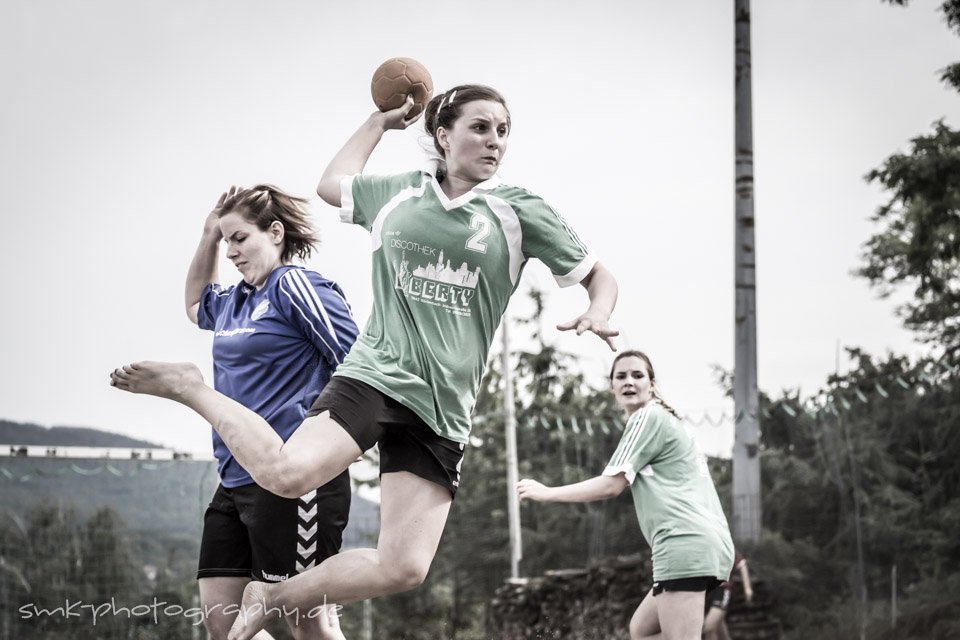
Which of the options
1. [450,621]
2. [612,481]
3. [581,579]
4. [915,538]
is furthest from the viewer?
[450,621]

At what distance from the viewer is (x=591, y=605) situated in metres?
12.9

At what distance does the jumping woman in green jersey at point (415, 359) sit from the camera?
10.5ft

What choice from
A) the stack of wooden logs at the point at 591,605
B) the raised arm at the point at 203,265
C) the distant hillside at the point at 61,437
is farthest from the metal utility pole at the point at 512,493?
the raised arm at the point at 203,265

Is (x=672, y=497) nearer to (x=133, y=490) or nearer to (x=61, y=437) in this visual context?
(x=133, y=490)

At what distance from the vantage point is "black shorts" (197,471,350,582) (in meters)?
3.55

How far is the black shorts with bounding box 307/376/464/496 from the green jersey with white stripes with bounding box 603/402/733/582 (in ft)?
5.47

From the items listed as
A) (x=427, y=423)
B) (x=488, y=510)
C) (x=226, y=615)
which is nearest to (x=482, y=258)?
(x=427, y=423)

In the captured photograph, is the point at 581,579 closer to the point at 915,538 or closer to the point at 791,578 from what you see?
the point at 791,578

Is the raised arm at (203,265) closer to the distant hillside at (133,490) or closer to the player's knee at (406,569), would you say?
the player's knee at (406,569)

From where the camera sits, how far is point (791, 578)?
1141 centimetres

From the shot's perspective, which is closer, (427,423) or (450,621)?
(427,423)

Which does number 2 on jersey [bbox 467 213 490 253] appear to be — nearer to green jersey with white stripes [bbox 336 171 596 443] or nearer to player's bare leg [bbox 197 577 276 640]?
green jersey with white stripes [bbox 336 171 596 443]

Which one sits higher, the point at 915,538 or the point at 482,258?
the point at 482,258

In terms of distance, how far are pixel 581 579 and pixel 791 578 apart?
274 cm
